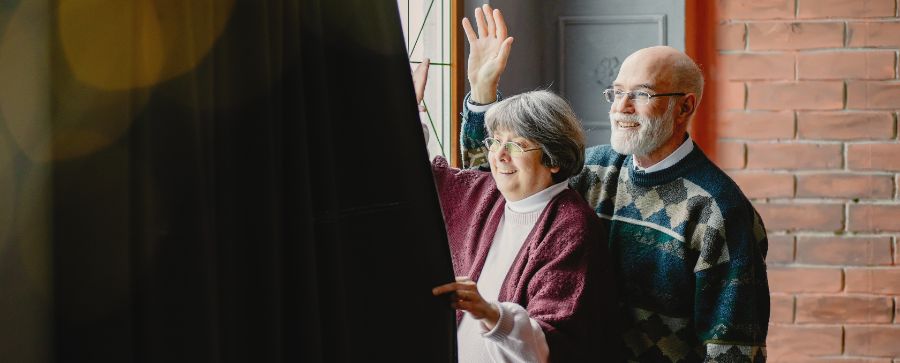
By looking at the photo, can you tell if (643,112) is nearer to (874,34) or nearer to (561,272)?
(561,272)

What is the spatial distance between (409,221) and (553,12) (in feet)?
5.93

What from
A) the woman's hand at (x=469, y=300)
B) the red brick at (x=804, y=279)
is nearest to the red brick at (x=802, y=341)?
the red brick at (x=804, y=279)

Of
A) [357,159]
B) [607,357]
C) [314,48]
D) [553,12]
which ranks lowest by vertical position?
[607,357]

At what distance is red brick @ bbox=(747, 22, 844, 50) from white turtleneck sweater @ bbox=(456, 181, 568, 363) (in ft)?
3.94

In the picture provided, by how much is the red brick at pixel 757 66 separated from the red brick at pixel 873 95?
17 cm

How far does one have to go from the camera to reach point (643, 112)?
1827mm

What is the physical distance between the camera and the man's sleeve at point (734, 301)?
1669mm

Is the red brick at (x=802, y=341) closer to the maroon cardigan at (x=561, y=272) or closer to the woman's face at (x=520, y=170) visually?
the maroon cardigan at (x=561, y=272)

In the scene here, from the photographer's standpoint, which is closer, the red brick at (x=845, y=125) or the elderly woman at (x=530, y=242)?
the elderly woman at (x=530, y=242)

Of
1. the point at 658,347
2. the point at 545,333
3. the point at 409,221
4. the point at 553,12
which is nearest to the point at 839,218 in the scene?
the point at 553,12

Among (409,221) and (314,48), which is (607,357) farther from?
(314,48)

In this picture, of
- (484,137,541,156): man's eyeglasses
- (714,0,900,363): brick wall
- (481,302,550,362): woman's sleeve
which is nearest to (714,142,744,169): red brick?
(714,0,900,363): brick wall

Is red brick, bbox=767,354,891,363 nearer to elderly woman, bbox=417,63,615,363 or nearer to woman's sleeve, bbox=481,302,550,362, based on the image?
elderly woman, bbox=417,63,615,363

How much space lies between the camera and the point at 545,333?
5.00ft
